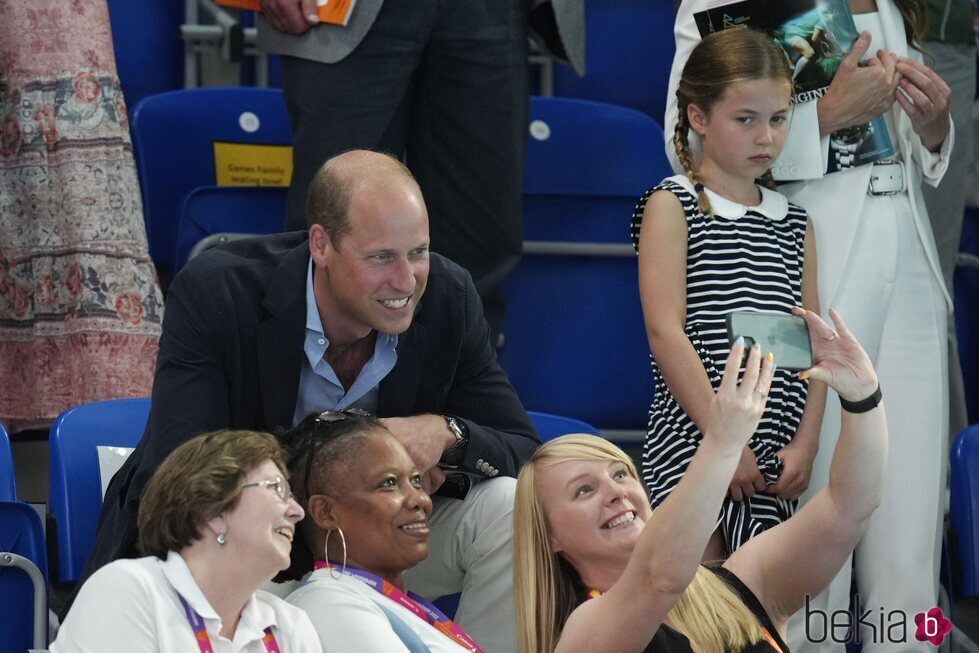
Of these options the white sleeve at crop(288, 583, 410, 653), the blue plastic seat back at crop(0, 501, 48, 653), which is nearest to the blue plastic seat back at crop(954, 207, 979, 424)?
the white sleeve at crop(288, 583, 410, 653)

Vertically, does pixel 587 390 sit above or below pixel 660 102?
below

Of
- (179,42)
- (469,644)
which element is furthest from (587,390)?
(469,644)

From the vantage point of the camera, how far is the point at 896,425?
349cm

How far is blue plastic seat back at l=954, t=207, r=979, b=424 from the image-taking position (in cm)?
473

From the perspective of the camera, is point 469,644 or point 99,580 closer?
point 99,580

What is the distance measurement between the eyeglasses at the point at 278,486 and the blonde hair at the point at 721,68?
1333 mm

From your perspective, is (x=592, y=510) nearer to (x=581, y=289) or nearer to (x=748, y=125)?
(x=748, y=125)

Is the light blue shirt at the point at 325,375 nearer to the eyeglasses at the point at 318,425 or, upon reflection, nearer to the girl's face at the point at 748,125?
the eyeglasses at the point at 318,425

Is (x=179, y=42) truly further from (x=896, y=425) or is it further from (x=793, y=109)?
(x=896, y=425)

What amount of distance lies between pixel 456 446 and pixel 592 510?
401 mm

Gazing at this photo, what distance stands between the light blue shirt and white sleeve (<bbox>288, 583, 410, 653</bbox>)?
1.90 feet

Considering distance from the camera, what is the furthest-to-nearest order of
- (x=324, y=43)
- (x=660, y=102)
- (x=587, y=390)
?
(x=660, y=102) → (x=587, y=390) → (x=324, y=43)

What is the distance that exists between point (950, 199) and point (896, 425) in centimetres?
78

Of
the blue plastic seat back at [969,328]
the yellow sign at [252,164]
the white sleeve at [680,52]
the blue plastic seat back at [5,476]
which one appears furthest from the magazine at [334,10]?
the blue plastic seat back at [969,328]
